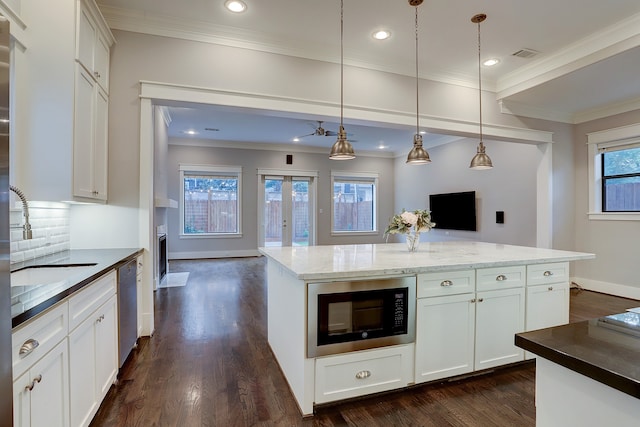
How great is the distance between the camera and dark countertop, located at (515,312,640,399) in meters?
0.61

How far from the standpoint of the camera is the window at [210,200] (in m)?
7.83

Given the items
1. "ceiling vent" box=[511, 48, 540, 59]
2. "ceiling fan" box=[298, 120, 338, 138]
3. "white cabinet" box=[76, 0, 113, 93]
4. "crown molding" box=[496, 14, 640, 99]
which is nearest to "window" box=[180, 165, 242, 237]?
"ceiling fan" box=[298, 120, 338, 138]

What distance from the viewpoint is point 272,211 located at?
843cm

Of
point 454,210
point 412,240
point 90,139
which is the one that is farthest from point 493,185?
point 90,139

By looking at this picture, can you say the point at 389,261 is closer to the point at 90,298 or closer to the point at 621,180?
the point at 90,298

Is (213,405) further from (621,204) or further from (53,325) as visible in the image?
(621,204)

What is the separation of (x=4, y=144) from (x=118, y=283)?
61.9 inches

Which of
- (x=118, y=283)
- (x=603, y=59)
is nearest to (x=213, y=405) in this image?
(x=118, y=283)

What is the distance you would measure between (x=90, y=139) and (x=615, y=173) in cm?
668

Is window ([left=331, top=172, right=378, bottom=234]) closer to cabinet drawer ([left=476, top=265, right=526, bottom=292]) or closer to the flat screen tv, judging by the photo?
the flat screen tv

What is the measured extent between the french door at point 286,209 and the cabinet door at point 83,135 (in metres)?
5.70

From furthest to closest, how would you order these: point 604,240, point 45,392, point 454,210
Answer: point 454,210 < point 604,240 < point 45,392

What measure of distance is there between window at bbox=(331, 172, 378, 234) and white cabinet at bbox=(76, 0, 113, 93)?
6.46 m

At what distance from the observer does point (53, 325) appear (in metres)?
1.36
